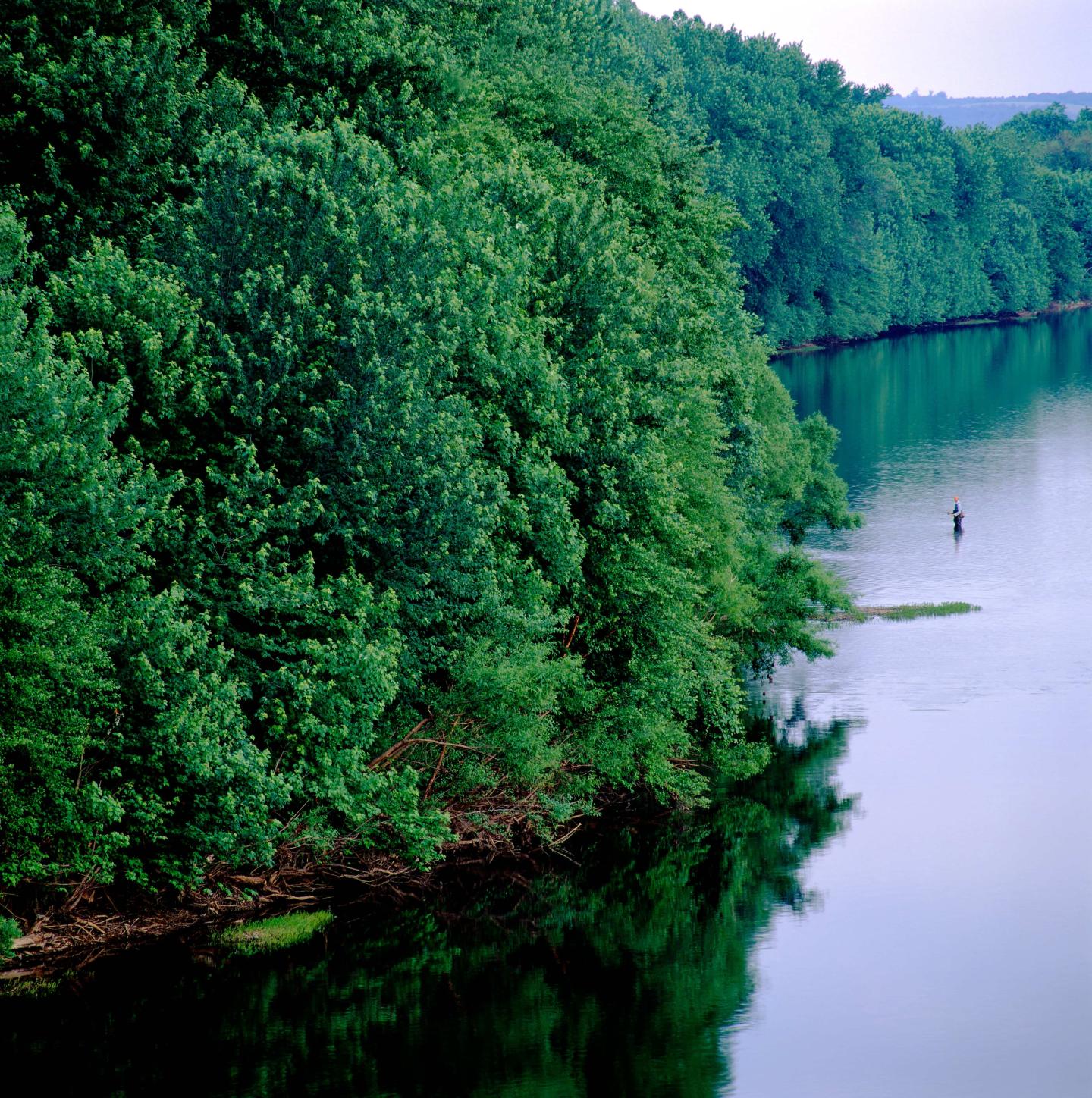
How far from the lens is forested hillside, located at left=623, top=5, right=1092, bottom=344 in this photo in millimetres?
118500

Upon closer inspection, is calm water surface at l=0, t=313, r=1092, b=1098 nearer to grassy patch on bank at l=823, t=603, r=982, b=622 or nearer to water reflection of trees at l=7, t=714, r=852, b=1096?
water reflection of trees at l=7, t=714, r=852, b=1096

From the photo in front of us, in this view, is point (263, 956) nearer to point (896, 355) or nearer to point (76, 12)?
Result: point (76, 12)

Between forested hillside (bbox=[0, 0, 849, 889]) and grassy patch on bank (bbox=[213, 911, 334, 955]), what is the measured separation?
1.51 metres

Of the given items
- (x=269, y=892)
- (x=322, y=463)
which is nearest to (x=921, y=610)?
(x=269, y=892)

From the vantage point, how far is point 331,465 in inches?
1157

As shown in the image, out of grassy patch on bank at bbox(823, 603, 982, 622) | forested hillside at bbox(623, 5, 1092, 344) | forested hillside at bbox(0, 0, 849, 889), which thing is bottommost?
grassy patch on bank at bbox(823, 603, 982, 622)

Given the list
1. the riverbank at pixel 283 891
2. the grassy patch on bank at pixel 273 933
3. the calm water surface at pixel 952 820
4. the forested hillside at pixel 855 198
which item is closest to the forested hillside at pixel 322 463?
the riverbank at pixel 283 891

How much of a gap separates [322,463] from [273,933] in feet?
28.9

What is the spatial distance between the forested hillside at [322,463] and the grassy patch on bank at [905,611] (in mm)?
14388

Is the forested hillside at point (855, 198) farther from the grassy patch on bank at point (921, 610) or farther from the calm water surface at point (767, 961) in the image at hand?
the calm water surface at point (767, 961)

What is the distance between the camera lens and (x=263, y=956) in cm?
2894

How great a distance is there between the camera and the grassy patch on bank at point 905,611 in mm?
55188

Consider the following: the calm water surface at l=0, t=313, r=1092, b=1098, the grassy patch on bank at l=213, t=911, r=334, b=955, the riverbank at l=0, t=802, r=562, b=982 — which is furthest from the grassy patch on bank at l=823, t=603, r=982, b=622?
the grassy patch on bank at l=213, t=911, r=334, b=955

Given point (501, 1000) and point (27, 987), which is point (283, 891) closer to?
point (501, 1000)
